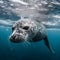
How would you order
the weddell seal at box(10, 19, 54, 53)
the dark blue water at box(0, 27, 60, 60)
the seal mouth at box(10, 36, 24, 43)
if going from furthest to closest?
1. the dark blue water at box(0, 27, 60, 60)
2. the weddell seal at box(10, 19, 54, 53)
3. the seal mouth at box(10, 36, 24, 43)

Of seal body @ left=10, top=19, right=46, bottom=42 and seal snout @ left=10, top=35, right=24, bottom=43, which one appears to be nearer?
seal snout @ left=10, top=35, right=24, bottom=43

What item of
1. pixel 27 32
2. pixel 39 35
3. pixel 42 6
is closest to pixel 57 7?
pixel 42 6

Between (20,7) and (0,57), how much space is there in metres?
28.5

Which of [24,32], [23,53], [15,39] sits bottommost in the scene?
[23,53]

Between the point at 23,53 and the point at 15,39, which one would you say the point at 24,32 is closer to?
the point at 15,39

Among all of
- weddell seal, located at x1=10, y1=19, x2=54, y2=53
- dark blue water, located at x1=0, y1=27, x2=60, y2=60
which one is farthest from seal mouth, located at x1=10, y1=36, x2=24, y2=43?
dark blue water, located at x1=0, y1=27, x2=60, y2=60

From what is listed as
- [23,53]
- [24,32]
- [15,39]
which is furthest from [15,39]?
[23,53]

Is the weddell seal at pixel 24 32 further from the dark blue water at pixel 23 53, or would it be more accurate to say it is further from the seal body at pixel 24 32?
the dark blue water at pixel 23 53

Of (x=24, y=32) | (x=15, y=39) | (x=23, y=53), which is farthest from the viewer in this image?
(x=23, y=53)

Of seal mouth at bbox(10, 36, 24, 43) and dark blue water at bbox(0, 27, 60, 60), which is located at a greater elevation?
seal mouth at bbox(10, 36, 24, 43)

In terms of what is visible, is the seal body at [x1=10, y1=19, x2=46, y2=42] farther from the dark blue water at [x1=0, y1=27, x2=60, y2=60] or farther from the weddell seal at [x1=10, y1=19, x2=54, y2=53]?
the dark blue water at [x1=0, y1=27, x2=60, y2=60]

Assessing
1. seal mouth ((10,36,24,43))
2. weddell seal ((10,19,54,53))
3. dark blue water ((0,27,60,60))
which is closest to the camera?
seal mouth ((10,36,24,43))

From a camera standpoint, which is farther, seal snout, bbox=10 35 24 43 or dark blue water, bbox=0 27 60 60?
dark blue water, bbox=0 27 60 60

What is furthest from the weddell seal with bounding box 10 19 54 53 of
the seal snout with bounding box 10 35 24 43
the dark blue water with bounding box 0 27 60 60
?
the dark blue water with bounding box 0 27 60 60
